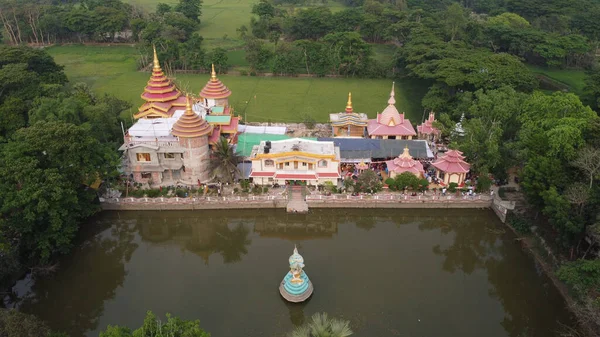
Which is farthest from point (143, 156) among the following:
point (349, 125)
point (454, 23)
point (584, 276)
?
point (454, 23)

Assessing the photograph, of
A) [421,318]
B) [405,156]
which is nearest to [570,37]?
[405,156]

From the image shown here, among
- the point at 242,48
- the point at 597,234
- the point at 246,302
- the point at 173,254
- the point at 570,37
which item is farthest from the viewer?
the point at 242,48

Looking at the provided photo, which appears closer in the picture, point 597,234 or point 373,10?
point 597,234

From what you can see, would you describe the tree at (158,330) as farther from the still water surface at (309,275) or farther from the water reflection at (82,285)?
the water reflection at (82,285)

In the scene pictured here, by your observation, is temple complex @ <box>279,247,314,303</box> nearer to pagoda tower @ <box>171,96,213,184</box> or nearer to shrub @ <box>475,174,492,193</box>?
pagoda tower @ <box>171,96,213,184</box>

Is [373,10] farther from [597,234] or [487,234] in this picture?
[597,234]

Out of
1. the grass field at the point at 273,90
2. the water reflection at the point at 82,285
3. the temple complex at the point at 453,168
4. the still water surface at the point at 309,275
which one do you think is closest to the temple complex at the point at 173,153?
the still water surface at the point at 309,275
